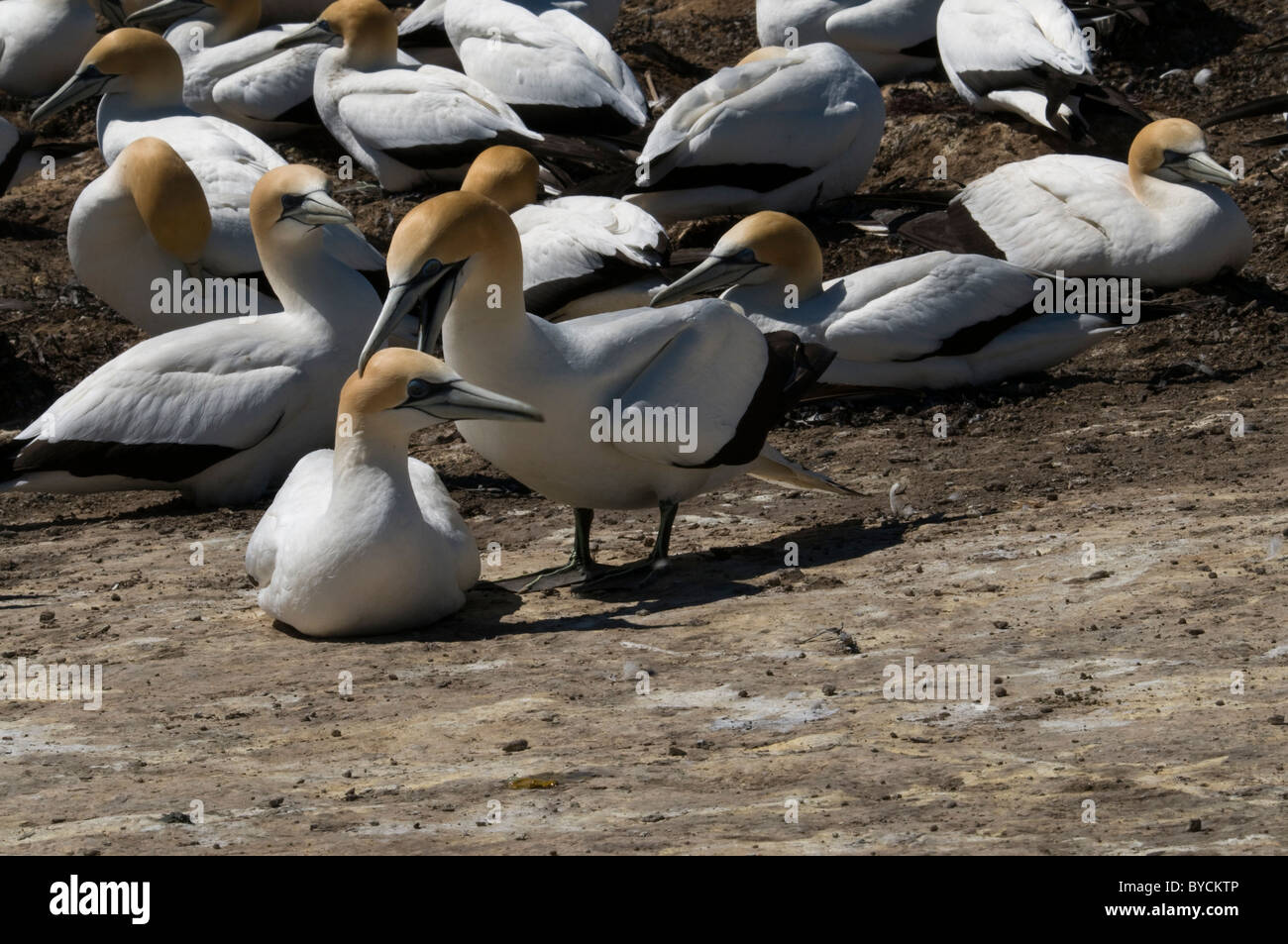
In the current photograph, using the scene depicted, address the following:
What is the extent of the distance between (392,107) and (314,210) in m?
3.75

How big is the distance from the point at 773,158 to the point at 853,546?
4.66 m

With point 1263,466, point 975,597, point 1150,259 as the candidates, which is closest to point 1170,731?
point 975,597

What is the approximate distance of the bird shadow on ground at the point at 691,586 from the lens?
6.12m

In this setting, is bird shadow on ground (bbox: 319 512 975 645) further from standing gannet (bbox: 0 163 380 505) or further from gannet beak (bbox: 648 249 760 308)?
standing gannet (bbox: 0 163 380 505)

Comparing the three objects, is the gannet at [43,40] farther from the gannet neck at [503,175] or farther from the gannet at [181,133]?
the gannet neck at [503,175]

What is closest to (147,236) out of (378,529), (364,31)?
(364,31)

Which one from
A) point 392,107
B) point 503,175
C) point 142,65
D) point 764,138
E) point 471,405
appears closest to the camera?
point 471,405

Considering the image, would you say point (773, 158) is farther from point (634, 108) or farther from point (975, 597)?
point (975, 597)

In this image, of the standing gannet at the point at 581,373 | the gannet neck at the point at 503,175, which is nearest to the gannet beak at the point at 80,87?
the gannet neck at the point at 503,175

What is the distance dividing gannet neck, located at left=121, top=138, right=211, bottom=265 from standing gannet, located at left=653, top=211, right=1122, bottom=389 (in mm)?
2651

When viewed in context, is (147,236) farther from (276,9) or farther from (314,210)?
(276,9)

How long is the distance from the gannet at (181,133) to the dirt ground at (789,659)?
1.52 meters

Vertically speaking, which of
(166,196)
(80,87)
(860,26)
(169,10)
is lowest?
(166,196)

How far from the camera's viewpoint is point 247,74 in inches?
511
